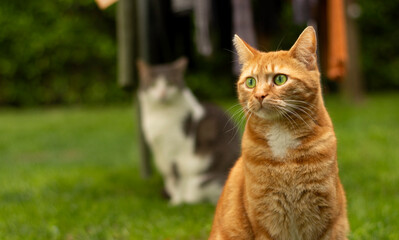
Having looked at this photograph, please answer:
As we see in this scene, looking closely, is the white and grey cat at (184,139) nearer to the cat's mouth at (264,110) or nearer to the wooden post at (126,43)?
the wooden post at (126,43)

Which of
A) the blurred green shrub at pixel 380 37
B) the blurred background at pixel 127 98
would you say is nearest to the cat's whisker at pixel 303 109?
the blurred background at pixel 127 98

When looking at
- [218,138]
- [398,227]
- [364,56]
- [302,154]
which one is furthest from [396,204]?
[364,56]

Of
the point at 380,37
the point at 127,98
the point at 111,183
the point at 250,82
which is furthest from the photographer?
the point at 380,37

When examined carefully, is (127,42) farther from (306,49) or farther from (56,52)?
(56,52)

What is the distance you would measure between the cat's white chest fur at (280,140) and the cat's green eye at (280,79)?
169 millimetres

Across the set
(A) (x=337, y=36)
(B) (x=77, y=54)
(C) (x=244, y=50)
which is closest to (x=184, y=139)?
(A) (x=337, y=36)

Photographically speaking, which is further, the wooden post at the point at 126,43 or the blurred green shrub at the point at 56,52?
the blurred green shrub at the point at 56,52

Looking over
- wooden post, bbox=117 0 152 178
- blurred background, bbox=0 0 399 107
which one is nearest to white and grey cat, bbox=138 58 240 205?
wooden post, bbox=117 0 152 178

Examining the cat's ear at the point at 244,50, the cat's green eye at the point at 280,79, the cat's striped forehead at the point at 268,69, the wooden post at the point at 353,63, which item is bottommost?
the wooden post at the point at 353,63

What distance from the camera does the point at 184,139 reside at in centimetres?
394

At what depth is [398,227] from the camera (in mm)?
2787

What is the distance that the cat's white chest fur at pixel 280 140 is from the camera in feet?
6.22

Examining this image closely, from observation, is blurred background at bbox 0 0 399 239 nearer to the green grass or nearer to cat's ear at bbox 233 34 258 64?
the green grass

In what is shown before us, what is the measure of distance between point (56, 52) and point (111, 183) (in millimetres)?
5796
